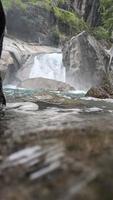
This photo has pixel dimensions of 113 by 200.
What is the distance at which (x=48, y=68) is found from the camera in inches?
1382

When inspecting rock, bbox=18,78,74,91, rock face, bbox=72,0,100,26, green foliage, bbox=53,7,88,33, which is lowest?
rock, bbox=18,78,74,91

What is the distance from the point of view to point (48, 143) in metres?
5.15

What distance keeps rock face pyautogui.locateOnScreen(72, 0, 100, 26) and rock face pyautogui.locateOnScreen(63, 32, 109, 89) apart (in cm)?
1836

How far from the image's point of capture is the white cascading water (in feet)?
114

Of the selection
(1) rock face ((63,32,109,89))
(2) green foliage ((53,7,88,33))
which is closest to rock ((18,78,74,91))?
(1) rock face ((63,32,109,89))

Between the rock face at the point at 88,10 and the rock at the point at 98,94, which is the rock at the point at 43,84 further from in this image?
the rock face at the point at 88,10

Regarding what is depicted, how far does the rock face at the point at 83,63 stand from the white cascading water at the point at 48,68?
727 millimetres

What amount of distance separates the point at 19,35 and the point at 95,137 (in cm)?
3848

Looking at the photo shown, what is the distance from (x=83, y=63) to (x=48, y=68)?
11.9 feet

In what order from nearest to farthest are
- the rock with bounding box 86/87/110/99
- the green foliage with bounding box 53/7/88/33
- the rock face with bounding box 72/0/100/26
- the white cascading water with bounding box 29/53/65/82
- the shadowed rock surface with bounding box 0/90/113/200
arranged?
the shadowed rock surface with bounding box 0/90/113/200, the rock with bounding box 86/87/110/99, the white cascading water with bounding box 29/53/65/82, the green foliage with bounding box 53/7/88/33, the rock face with bounding box 72/0/100/26

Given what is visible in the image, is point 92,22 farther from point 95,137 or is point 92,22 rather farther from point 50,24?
point 95,137

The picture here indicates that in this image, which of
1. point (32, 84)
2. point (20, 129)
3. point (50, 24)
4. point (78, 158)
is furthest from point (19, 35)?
point (78, 158)

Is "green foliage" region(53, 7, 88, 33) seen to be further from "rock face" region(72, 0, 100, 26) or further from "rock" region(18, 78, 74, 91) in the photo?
"rock" region(18, 78, 74, 91)

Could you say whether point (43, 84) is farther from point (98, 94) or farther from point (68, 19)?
point (68, 19)
